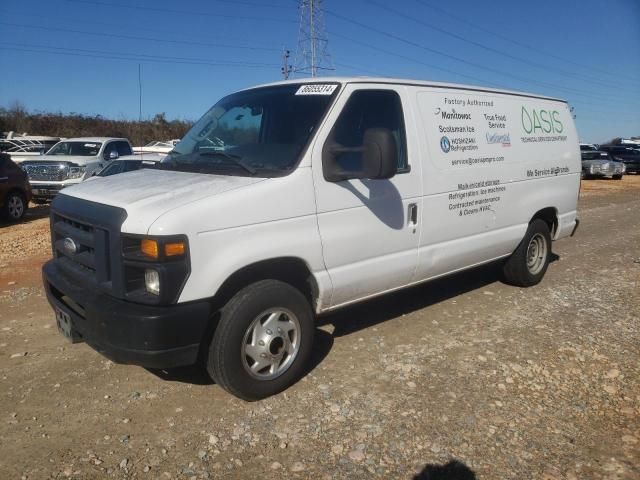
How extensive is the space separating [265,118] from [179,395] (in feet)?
7.00

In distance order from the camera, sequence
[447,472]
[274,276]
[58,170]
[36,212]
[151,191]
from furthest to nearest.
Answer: [58,170] < [36,212] < [274,276] < [151,191] < [447,472]

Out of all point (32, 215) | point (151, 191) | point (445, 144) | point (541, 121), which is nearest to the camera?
point (151, 191)

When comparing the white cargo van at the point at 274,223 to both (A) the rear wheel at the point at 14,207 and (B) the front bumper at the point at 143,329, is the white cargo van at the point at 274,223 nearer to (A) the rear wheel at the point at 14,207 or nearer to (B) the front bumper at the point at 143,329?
(B) the front bumper at the point at 143,329

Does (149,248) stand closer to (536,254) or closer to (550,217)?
(536,254)

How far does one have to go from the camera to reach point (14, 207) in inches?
446

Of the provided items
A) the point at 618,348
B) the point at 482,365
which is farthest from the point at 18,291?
the point at 618,348

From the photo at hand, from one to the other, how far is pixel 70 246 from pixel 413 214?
2.55m

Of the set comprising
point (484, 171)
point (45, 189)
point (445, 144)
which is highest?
point (445, 144)

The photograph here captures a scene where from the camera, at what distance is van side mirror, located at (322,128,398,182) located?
3424 millimetres

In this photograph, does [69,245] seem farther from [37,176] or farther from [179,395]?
[37,176]

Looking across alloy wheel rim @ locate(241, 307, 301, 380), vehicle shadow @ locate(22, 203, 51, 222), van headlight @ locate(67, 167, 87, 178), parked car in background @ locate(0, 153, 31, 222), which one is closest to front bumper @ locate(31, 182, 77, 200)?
van headlight @ locate(67, 167, 87, 178)

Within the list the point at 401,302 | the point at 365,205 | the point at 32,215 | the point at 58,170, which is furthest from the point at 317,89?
the point at 58,170

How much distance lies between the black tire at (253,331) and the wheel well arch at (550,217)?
11.1 feet

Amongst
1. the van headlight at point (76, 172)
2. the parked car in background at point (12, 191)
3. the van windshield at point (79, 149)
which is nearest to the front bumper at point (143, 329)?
the parked car in background at point (12, 191)
